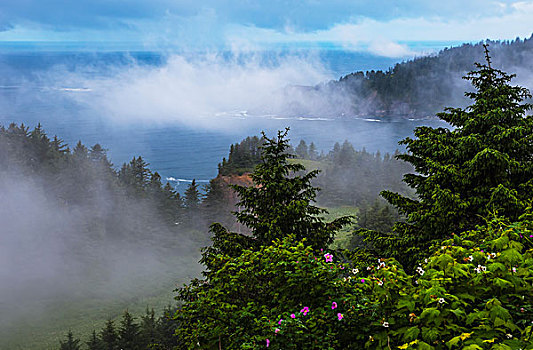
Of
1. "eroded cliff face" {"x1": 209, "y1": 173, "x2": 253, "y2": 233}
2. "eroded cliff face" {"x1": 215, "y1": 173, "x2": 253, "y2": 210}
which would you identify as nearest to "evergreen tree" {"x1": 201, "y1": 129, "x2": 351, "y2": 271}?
"eroded cliff face" {"x1": 209, "y1": 173, "x2": 253, "y2": 233}

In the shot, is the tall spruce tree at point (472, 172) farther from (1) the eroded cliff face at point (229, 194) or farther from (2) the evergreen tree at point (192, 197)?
(2) the evergreen tree at point (192, 197)

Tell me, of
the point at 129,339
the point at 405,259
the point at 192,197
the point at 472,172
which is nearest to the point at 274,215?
the point at 405,259

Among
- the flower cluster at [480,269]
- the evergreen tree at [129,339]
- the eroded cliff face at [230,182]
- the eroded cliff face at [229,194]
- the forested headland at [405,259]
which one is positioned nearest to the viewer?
the forested headland at [405,259]

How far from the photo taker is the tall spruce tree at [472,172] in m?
13.2

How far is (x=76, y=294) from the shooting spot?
64750 millimetres

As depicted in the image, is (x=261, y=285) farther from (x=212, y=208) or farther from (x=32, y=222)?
(x=32, y=222)

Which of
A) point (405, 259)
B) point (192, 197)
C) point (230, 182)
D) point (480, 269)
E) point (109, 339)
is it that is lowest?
point (109, 339)

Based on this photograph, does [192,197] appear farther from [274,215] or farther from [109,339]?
[274,215]

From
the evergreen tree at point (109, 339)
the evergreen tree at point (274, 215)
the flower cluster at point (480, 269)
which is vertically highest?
the flower cluster at point (480, 269)

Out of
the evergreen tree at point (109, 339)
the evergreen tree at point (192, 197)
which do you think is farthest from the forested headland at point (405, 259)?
the evergreen tree at point (192, 197)

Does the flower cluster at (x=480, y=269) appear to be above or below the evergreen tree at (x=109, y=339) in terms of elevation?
above

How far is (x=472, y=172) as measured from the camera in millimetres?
13641

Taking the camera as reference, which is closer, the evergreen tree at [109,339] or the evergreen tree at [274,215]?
the evergreen tree at [274,215]

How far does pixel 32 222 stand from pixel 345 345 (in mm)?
98011
